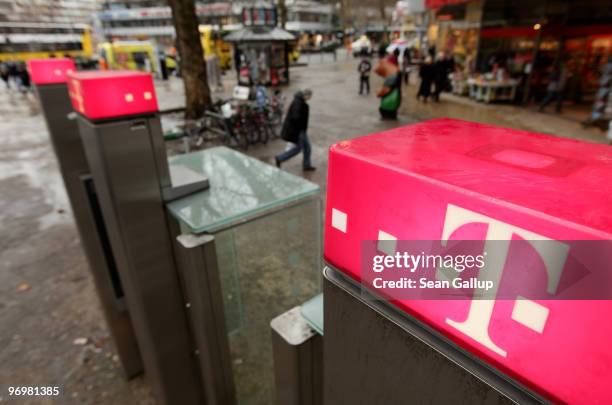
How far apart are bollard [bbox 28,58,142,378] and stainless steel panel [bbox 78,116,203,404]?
2.55 feet

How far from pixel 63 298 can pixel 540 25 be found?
14.4 meters

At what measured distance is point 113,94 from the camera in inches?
73.6

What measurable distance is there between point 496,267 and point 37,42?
3259cm

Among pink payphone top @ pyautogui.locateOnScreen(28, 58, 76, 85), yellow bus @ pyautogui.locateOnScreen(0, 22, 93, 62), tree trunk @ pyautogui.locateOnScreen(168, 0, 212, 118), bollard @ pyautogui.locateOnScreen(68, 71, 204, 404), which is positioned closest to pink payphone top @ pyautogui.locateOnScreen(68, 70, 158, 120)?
bollard @ pyautogui.locateOnScreen(68, 71, 204, 404)

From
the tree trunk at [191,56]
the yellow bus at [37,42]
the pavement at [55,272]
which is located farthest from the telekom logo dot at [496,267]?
the yellow bus at [37,42]

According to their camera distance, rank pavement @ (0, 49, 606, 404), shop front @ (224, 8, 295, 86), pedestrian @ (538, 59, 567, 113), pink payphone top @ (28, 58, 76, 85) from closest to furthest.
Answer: pink payphone top @ (28, 58, 76, 85), pavement @ (0, 49, 606, 404), pedestrian @ (538, 59, 567, 113), shop front @ (224, 8, 295, 86)

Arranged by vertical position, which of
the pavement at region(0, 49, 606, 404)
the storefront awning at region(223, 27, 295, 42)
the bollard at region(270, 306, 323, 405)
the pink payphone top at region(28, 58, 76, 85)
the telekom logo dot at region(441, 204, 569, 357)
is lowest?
the pavement at region(0, 49, 606, 404)

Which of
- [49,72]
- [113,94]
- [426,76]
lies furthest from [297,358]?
[426,76]

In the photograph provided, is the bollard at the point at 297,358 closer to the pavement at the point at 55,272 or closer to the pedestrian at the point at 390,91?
the pavement at the point at 55,272

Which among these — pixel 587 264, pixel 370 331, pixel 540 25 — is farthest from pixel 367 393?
pixel 540 25

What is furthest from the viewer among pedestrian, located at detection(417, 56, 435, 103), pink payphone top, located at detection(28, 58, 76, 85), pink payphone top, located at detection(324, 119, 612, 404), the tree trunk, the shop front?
the shop front

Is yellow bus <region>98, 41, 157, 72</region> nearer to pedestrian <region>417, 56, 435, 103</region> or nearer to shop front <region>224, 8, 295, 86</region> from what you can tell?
shop front <region>224, 8, 295, 86</region>

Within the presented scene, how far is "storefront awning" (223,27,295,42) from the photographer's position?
16.6 metres

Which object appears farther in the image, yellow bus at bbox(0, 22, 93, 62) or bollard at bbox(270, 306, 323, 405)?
yellow bus at bbox(0, 22, 93, 62)
